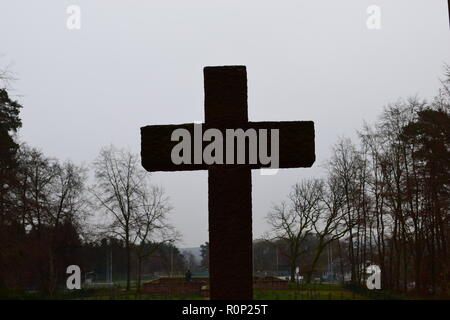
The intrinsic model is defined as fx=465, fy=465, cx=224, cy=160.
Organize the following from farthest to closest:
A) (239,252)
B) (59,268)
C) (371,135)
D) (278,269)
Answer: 1. (278,269)
2. (59,268)
3. (371,135)
4. (239,252)

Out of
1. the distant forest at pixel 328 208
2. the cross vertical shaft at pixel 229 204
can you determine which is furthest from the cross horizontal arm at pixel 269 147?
the distant forest at pixel 328 208

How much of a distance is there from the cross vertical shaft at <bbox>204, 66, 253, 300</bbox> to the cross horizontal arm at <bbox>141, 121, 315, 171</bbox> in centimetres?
13

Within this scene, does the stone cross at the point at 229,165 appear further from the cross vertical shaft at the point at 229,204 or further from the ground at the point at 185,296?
the ground at the point at 185,296

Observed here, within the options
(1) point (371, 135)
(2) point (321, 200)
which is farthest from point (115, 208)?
(1) point (371, 135)

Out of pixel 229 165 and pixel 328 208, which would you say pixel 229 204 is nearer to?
pixel 229 165

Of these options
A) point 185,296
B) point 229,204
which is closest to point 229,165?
point 229,204

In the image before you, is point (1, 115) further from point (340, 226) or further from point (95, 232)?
point (340, 226)

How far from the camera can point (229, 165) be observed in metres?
4.02

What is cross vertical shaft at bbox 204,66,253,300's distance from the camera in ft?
12.7

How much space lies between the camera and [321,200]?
29484 mm

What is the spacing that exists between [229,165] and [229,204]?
1.10ft

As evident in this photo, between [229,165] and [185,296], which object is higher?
[229,165]

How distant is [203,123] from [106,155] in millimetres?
24700

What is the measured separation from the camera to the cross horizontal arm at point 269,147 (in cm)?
406
